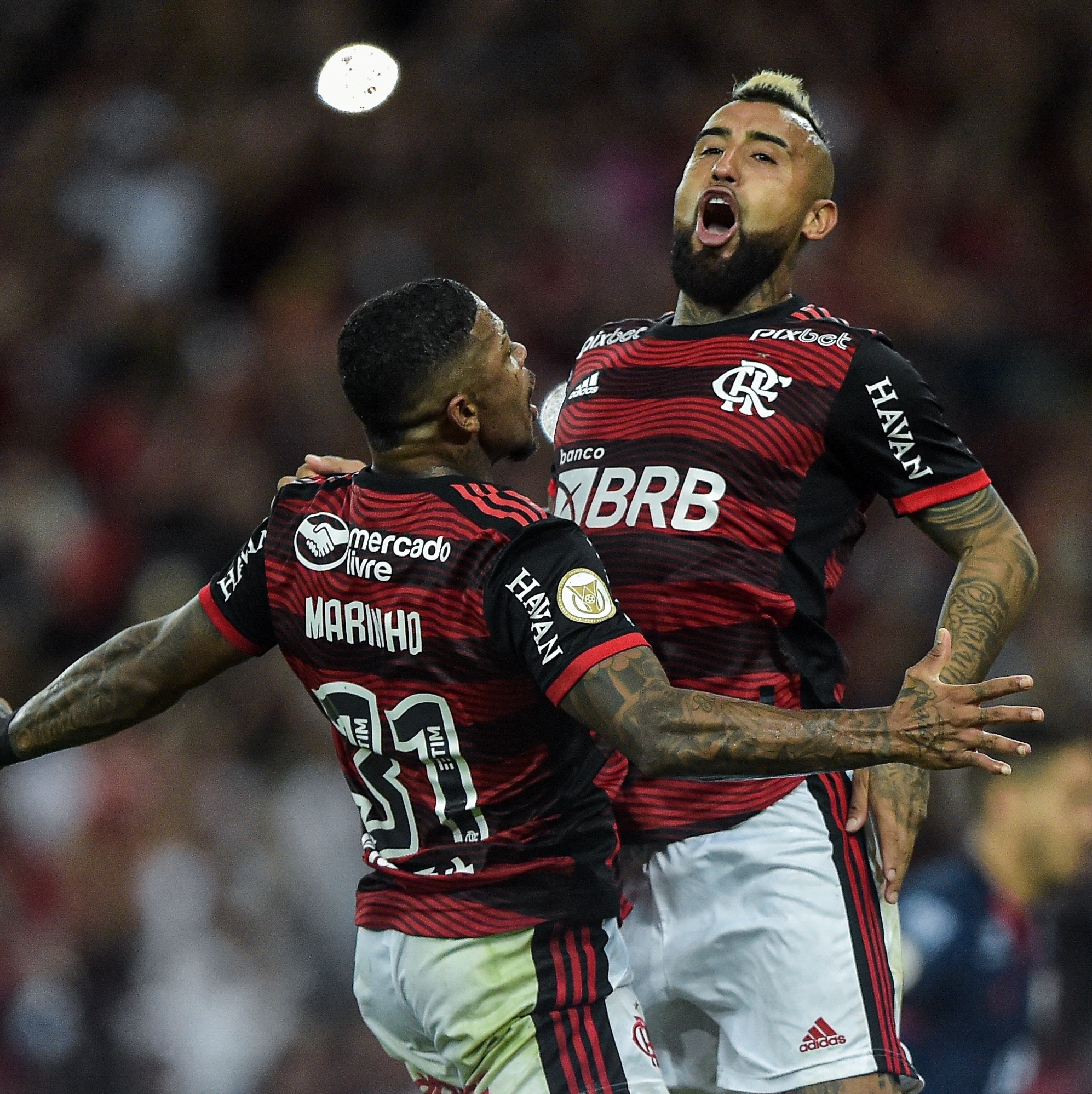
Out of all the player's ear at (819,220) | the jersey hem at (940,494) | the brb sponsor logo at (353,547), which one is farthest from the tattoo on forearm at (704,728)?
the player's ear at (819,220)

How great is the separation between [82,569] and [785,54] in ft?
13.3

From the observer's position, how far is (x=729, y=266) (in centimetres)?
355

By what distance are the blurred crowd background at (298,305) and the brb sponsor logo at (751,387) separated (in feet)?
10.7

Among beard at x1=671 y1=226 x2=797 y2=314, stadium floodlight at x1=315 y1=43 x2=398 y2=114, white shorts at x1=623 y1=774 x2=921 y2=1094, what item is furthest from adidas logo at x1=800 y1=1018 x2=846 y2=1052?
stadium floodlight at x1=315 y1=43 x2=398 y2=114

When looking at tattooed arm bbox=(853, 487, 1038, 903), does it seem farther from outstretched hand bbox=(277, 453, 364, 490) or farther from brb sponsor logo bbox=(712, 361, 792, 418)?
outstretched hand bbox=(277, 453, 364, 490)

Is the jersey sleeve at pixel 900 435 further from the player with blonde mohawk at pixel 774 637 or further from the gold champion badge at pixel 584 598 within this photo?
the gold champion badge at pixel 584 598

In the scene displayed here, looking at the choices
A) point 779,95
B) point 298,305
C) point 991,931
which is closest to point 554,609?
point 779,95

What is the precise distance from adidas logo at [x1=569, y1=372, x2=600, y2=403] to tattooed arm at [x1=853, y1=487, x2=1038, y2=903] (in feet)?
2.41

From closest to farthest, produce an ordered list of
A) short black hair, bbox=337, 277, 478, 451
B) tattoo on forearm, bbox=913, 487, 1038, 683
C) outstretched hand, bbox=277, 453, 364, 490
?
short black hair, bbox=337, 277, 478, 451, tattoo on forearm, bbox=913, 487, 1038, 683, outstretched hand, bbox=277, 453, 364, 490

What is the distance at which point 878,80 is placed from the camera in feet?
26.6

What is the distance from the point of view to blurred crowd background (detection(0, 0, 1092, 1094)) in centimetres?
648

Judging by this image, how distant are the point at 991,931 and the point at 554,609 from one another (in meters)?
2.86

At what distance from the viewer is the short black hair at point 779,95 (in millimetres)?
3680

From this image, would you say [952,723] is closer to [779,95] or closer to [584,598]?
[584,598]
